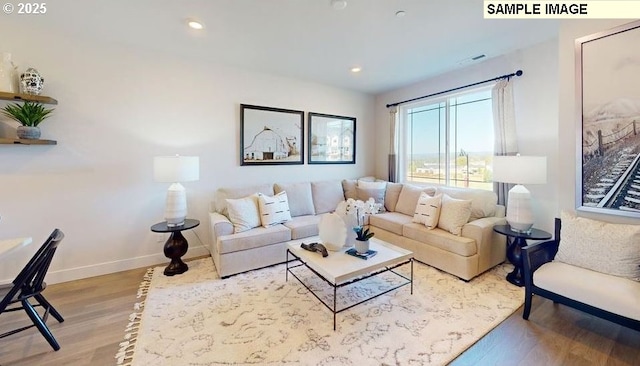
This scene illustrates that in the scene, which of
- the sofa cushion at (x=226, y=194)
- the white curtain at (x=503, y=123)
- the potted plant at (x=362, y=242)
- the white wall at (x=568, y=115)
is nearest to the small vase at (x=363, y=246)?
the potted plant at (x=362, y=242)

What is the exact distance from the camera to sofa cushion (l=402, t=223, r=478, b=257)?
275 cm

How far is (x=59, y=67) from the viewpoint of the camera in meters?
2.73

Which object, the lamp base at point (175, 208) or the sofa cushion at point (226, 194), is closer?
the lamp base at point (175, 208)

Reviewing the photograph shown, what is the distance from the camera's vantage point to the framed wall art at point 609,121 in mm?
2057

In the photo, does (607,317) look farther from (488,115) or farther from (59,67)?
(59,67)

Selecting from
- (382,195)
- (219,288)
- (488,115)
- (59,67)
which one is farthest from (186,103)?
(488,115)

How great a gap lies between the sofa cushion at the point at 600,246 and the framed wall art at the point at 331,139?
3222mm

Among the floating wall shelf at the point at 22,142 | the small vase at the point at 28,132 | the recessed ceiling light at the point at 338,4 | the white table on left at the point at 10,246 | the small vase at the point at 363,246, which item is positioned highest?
the recessed ceiling light at the point at 338,4

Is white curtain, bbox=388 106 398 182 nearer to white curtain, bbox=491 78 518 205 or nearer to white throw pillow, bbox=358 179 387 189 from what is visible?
white throw pillow, bbox=358 179 387 189

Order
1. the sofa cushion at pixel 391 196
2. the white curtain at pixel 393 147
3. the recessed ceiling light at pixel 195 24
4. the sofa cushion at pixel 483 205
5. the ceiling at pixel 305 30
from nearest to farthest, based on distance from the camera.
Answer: the ceiling at pixel 305 30
the recessed ceiling light at pixel 195 24
the sofa cushion at pixel 483 205
the sofa cushion at pixel 391 196
the white curtain at pixel 393 147

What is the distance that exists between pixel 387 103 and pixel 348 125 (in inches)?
34.3

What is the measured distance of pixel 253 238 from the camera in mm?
3018

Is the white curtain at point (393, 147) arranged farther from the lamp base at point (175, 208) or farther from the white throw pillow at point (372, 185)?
the lamp base at point (175, 208)

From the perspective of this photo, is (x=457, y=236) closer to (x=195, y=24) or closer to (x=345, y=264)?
(x=345, y=264)
